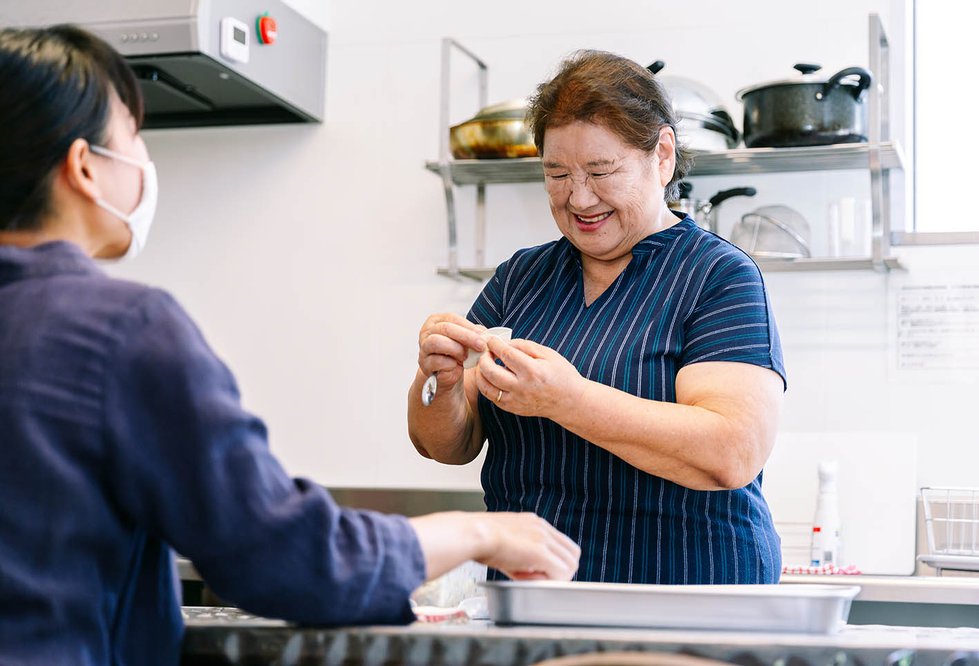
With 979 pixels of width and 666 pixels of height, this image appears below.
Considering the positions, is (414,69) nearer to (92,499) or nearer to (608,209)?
(608,209)

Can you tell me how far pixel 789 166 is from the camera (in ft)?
8.89

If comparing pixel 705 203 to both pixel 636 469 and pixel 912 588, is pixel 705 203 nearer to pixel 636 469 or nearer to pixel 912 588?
pixel 912 588

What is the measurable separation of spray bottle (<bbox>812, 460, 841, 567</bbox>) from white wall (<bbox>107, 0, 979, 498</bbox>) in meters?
0.27

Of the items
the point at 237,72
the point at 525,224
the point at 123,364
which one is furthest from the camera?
the point at 525,224

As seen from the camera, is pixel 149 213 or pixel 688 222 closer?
pixel 149 213

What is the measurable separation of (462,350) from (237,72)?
1435 millimetres

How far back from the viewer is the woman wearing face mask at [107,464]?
875mm

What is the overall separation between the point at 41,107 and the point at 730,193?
1913mm

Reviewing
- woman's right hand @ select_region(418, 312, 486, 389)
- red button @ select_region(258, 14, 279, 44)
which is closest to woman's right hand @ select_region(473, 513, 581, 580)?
woman's right hand @ select_region(418, 312, 486, 389)

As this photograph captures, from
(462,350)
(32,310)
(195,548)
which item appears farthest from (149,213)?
(462,350)

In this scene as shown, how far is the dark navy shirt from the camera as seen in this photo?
874mm

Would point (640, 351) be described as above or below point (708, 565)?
above

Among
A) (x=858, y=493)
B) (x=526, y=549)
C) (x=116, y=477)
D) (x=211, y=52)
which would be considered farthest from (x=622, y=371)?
(x=211, y=52)

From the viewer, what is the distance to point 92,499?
2.92 feet
